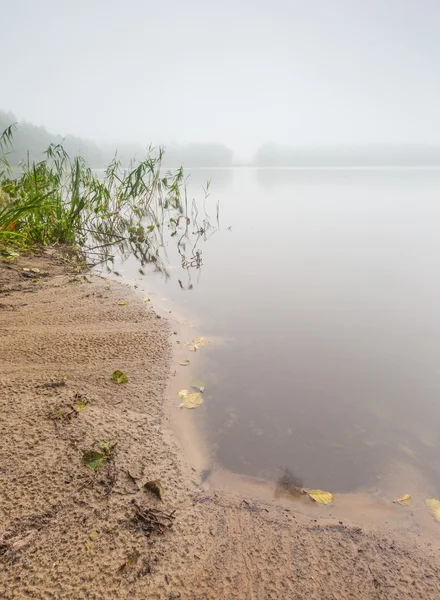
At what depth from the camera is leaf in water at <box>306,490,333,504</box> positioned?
154 cm

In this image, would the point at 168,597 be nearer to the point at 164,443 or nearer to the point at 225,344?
the point at 164,443

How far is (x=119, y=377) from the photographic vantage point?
222cm

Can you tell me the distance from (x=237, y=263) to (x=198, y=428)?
11.8 ft

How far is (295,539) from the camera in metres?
1.36

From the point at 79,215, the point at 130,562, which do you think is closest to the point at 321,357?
the point at 130,562

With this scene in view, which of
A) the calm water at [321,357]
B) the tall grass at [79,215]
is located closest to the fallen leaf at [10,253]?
the tall grass at [79,215]

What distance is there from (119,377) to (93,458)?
698mm

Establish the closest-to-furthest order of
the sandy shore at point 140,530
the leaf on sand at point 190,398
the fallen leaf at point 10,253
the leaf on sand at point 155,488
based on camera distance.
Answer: the sandy shore at point 140,530
the leaf on sand at point 155,488
the leaf on sand at point 190,398
the fallen leaf at point 10,253

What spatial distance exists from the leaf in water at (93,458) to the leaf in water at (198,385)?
823 millimetres

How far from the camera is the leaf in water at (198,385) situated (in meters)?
2.29

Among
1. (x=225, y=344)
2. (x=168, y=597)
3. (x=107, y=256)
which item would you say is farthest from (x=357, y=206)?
(x=168, y=597)

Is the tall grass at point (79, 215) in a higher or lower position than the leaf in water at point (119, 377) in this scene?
higher

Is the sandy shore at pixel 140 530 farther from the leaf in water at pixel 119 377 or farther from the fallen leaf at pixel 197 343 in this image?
the fallen leaf at pixel 197 343

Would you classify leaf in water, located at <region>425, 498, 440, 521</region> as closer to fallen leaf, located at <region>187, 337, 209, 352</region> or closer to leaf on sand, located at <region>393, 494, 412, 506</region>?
leaf on sand, located at <region>393, 494, 412, 506</region>
